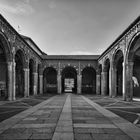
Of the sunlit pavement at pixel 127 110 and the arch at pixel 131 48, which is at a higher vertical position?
the arch at pixel 131 48

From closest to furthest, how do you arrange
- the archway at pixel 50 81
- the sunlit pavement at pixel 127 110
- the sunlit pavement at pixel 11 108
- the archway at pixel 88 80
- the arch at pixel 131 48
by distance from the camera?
the sunlit pavement at pixel 127 110, the sunlit pavement at pixel 11 108, the arch at pixel 131 48, the archway at pixel 50 81, the archway at pixel 88 80

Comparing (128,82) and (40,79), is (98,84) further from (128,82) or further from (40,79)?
(128,82)

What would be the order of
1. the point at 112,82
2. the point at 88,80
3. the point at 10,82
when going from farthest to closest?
the point at 88,80 < the point at 112,82 < the point at 10,82

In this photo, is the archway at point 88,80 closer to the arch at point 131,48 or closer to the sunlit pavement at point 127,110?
Result: the arch at point 131,48

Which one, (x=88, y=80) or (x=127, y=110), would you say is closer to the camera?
(x=127, y=110)

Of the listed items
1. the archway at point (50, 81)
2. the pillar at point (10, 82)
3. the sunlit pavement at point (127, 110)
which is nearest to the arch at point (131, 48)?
the sunlit pavement at point (127, 110)

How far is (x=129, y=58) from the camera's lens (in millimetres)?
15750

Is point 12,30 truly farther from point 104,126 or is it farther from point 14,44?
point 104,126

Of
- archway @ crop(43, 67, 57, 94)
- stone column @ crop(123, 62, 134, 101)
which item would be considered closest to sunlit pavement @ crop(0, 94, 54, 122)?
stone column @ crop(123, 62, 134, 101)

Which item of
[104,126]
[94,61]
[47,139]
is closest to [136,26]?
[104,126]

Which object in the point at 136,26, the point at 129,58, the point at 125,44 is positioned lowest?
the point at 129,58

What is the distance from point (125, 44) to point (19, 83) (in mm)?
18813

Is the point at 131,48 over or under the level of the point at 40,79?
over

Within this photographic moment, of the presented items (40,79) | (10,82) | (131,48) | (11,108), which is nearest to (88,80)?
(40,79)
